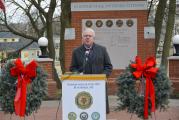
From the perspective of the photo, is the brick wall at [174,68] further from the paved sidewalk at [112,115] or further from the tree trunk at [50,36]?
the tree trunk at [50,36]

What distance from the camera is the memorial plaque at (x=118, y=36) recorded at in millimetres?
16828

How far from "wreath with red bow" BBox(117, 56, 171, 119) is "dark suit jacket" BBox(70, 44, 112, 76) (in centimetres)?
42

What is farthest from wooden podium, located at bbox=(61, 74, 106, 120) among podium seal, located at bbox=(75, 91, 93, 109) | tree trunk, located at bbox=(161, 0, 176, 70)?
tree trunk, located at bbox=(161, 0, 176, 70)

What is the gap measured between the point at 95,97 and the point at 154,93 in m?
1.42

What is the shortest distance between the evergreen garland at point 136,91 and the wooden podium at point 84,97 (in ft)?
3.73

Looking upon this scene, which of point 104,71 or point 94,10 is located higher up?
point 94,10

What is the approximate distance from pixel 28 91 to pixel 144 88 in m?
2.16

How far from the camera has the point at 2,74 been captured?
10086mm

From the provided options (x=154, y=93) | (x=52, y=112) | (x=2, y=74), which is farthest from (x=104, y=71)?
(x=52, y=112)

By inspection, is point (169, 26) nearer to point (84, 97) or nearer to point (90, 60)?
point (90, 60)

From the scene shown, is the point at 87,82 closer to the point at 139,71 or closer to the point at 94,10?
the point at 139,71

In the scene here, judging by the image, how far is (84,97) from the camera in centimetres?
848

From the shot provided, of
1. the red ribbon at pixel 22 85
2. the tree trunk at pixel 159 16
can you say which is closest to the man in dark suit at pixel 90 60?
the red ribbon at pixel 22 85

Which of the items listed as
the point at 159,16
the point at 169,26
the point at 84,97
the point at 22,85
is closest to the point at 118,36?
the point at 169,26
